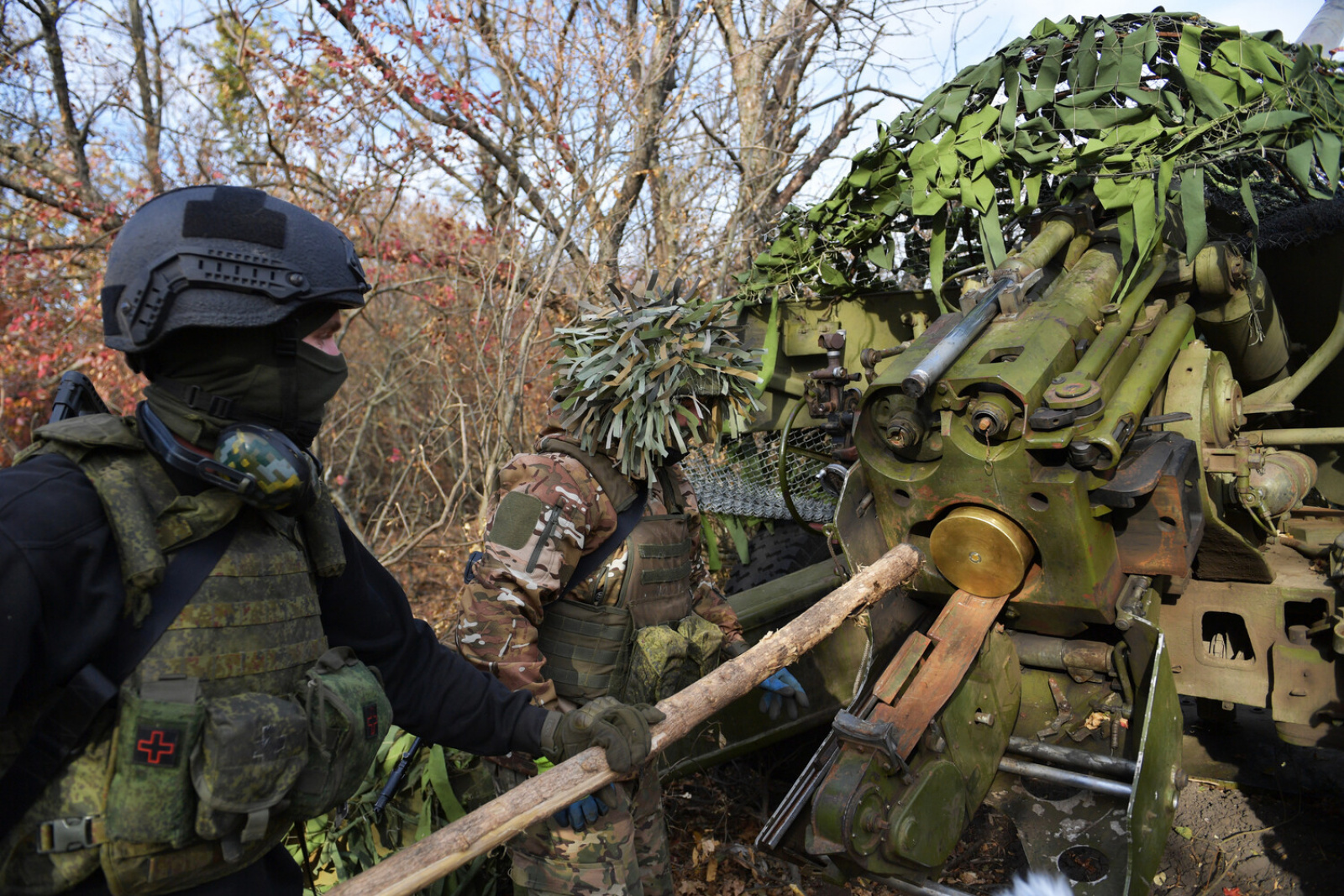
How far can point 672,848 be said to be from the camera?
4.41 meters

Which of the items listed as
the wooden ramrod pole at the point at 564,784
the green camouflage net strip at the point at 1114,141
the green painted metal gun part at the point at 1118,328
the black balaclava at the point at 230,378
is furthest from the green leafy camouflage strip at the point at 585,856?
the green camouflage net strip at the point at 1114,141

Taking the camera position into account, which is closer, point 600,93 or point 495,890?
point 495,890

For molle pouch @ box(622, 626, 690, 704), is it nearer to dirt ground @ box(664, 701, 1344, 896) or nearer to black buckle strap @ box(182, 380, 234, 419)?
dirt ground @ box(664, 701, 1344, 896)

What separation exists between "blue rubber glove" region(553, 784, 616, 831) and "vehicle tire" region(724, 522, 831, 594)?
3.02 m

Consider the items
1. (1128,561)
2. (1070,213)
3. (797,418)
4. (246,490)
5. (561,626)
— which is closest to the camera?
(246,490)

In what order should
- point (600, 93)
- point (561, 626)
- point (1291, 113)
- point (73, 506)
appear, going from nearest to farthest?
point (73, 506) → point (561, 626) → point (1291, 113) → point (600, 93)

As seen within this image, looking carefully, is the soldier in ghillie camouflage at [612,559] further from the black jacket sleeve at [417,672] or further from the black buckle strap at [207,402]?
the black buckle strap at [207,402]

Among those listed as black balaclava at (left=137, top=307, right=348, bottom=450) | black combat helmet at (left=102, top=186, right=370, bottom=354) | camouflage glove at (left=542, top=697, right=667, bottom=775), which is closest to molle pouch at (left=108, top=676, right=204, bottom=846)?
black balaclava at (left=137, top=307, right=348, bottom=450)

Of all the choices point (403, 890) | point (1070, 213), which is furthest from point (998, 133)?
point (403, 890)

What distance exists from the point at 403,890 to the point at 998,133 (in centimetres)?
406

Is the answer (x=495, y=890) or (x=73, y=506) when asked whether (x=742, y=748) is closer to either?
(x=495, y=890)

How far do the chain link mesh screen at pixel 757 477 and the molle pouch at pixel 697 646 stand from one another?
101 inches

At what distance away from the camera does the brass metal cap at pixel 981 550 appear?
335 cm

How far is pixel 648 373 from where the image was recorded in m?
3.32
